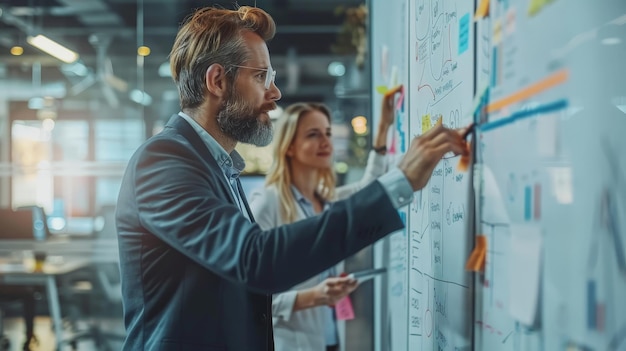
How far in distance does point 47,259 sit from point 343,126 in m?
2.55

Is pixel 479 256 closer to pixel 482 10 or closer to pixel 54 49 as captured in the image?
pixel 482 10

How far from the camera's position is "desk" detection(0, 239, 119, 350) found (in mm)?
5512

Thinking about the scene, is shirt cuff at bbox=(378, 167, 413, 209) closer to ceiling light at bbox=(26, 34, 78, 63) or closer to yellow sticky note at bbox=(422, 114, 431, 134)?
yellow sticky note at bbox=(422, 114, 431, 134)

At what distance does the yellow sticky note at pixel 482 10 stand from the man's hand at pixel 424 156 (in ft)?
0.76

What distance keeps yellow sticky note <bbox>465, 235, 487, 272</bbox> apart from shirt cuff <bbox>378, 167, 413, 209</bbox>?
Result: 0.20 meters

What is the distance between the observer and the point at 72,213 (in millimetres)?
5582

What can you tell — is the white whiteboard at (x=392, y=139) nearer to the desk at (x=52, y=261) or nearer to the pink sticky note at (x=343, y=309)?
the pink sticky note at (x=343, y=309)

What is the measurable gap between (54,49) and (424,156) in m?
4.99

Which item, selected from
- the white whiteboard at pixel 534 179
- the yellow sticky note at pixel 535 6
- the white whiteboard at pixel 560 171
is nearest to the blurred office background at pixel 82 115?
the white whiteboard at pixel 534 179

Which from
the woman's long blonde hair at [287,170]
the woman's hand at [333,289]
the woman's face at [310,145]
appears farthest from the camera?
the woman's face at [310,145]

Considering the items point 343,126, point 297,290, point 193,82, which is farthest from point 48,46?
point 193,82

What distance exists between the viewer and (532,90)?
113cm

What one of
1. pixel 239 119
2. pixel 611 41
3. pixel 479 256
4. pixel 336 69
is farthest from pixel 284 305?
pixel 336 69

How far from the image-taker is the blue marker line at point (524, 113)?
40.8 inches
